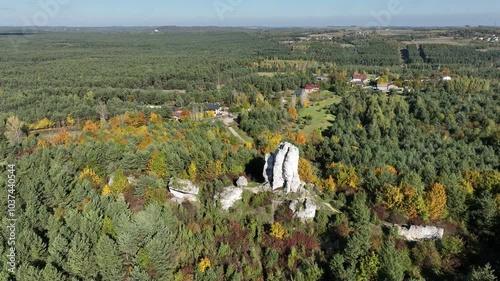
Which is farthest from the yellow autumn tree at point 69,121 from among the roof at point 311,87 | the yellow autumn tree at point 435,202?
the yellow autumn tree at point 435,202

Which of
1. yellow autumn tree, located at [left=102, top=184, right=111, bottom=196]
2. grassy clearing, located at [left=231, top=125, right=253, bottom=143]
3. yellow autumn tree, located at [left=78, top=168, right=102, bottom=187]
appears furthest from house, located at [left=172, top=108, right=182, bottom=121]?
yellow autumn tree, located at [left=102, top=184, right=111, bottom=196]

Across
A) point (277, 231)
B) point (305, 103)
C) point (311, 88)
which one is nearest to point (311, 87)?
point (311, 88)

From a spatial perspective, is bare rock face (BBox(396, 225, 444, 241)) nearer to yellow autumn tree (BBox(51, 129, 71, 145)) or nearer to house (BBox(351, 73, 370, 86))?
yellow autumn tree (BBox(51, 129, 71, 145))

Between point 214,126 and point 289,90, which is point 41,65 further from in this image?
point 214,126

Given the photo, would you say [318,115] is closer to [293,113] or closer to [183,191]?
[293,113]

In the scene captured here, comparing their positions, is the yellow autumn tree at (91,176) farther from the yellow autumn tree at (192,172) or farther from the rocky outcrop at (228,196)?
the rocky outcrop at (228,196)
